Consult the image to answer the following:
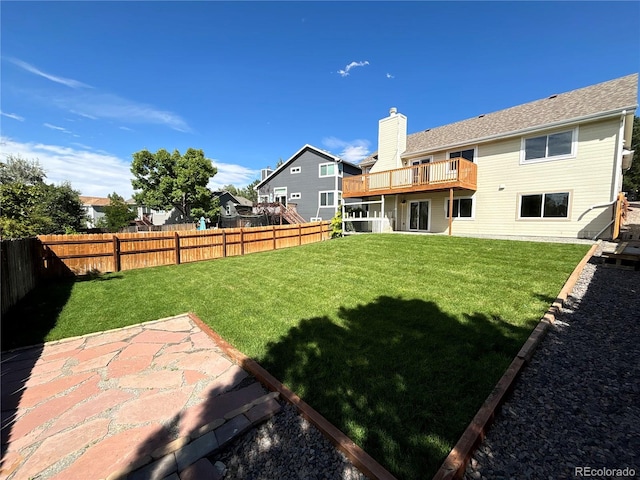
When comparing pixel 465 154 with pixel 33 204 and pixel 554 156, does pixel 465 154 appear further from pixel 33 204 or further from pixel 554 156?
pixel 33 204

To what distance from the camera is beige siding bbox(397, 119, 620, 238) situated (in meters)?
10.0

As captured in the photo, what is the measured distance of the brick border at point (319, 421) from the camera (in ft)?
5.97

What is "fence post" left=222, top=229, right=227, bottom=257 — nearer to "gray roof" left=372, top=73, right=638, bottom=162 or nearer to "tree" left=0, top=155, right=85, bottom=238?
"tree" left=0, top=155, right=85, bottom=238

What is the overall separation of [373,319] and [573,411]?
2.44 m

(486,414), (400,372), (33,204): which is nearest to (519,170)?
(400,372)

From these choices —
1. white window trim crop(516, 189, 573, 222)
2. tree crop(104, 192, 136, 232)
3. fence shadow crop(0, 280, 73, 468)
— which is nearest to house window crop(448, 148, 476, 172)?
white window trim crop(516, 189, 573, 222)

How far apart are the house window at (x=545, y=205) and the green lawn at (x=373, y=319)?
3.00 meters

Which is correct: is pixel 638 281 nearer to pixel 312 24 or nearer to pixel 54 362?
pixel 54 362

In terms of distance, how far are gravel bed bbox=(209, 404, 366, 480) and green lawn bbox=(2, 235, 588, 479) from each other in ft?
0.72

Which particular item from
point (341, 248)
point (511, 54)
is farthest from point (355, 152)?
point (341, 248)

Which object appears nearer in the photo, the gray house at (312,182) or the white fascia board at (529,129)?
the white fascia board at (529,129)

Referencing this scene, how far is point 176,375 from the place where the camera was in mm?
3195

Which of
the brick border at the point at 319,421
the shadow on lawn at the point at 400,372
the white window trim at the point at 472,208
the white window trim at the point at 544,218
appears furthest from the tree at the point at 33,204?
the white window trim at the point at 544,218

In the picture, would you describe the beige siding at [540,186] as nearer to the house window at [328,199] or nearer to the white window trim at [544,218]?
the white window trim at [544,218]
